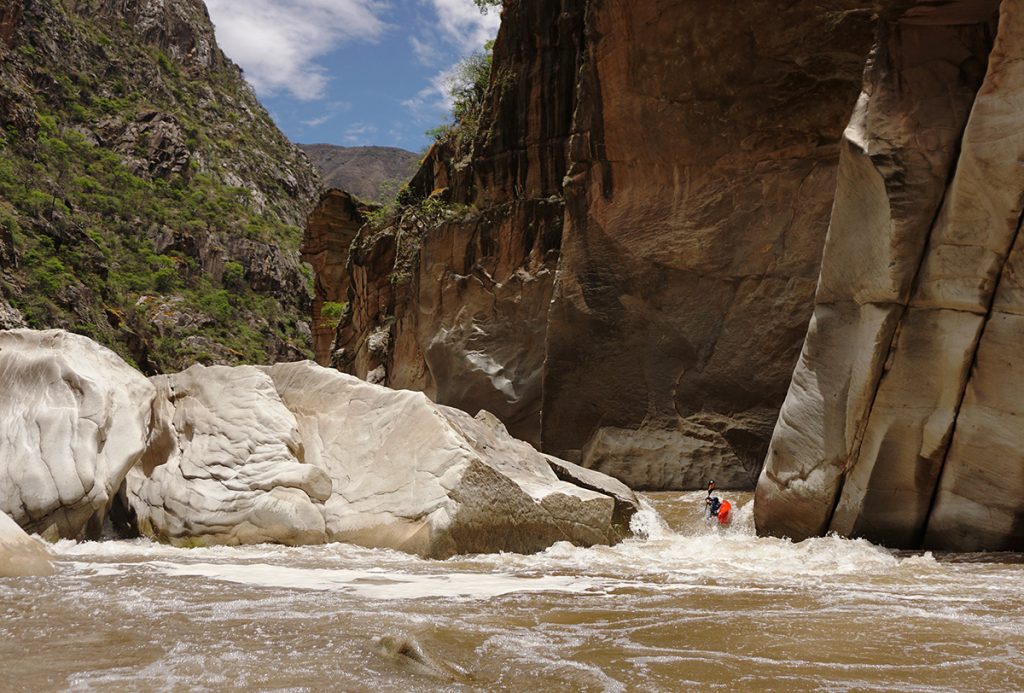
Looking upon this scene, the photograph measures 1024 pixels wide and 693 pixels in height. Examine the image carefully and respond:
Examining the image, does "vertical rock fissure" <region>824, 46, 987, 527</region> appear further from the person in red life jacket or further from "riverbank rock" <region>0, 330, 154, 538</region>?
"riverbank rock" <region>0, 330, 154, 538</region>

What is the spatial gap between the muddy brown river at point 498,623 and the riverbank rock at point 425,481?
0.42m

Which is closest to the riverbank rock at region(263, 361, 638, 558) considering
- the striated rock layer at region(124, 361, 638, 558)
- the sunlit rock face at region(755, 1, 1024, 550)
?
the striated rock layer at region(124, 361, 638, 558)

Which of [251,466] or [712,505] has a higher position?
[251,466]

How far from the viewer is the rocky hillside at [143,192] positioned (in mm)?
50781

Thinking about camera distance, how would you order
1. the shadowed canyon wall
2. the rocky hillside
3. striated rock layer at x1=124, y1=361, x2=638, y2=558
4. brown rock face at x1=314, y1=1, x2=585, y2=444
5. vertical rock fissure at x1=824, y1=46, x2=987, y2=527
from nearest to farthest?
striated rock layer at x1=124, y1=361, x2=638, y2=558 < the shadowed canyon wall < vertical rock fissure at x1=824, y1=46, x2=987, y2=527 < brown rock face at x1=314, y1=1, x2=585, y2=444 < the rocky hillside

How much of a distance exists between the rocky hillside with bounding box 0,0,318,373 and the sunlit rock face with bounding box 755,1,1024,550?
3696cm

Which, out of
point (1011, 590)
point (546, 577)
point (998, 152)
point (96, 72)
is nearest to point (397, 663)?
point (546, 577)

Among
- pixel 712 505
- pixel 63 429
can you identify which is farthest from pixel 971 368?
pixel 63 429

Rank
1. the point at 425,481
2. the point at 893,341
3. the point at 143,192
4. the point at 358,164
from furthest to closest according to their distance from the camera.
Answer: the point at 358,164
the point at 143,192
the point at 893,341
the point at 425,481

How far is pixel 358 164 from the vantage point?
471 ft

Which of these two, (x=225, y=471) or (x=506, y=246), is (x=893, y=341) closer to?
(x=225, y=471)

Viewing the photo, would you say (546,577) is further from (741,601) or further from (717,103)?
(717,103)

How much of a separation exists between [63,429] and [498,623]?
Result: 5.49 m

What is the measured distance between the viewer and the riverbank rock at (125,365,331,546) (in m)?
8.47
